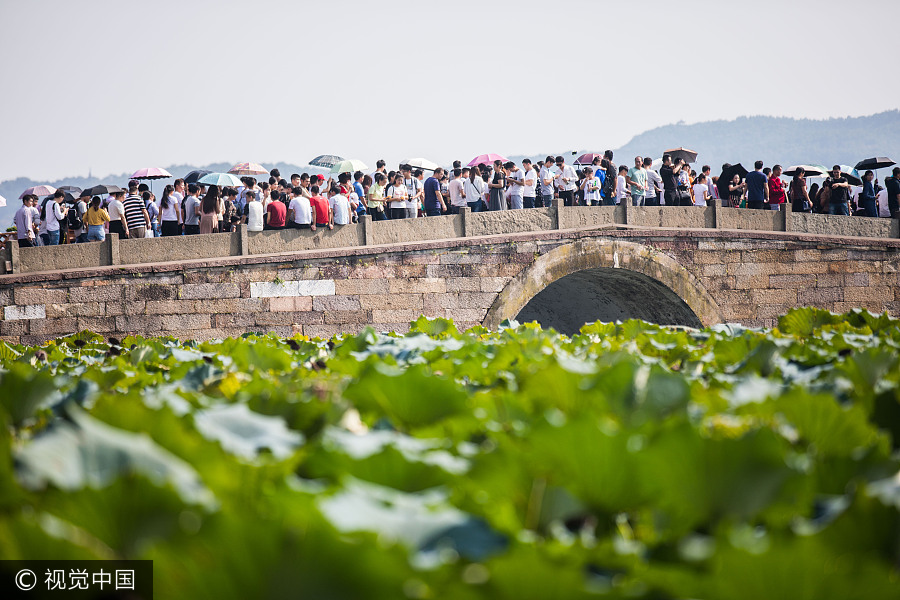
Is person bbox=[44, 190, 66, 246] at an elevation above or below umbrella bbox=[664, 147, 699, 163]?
below

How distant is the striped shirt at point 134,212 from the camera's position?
1523 centimetres

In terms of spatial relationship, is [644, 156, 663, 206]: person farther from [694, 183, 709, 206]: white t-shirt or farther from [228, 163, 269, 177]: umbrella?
[228, 163, 269, 177]: umbrella

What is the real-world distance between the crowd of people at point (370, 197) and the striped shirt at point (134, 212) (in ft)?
0.06

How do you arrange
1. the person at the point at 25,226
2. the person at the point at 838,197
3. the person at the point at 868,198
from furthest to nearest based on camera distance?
1. the person at the point at 868,198
2. the person at the point at 838,197
3. the person at the point at 25,226

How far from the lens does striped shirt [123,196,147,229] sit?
15234 mm

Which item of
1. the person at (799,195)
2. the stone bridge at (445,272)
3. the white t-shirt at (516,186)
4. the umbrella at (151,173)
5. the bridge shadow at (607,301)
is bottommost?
Answer: the bridge shadow at (607,301)

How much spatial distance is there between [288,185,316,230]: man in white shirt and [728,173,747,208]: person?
952 cm

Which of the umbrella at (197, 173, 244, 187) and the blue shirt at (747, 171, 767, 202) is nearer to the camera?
the blue shirt at (747, 171, 767, 202)

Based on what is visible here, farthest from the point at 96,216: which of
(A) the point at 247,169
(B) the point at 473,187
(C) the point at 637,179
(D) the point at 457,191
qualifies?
(C) the point at 637,179

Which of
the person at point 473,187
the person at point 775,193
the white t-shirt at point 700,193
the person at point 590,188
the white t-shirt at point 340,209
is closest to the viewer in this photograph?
the white t-shirt at point 340,209

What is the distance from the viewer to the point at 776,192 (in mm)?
19766

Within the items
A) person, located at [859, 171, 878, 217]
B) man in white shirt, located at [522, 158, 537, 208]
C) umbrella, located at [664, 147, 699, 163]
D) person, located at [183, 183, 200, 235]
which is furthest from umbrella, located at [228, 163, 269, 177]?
person, located at [859, 171, 878, 217]

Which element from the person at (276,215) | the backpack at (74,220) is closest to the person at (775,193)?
the person at (276,215)

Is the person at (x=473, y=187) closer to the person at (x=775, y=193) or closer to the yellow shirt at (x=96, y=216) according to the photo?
the yellow shirt at (x=96, y=216)
